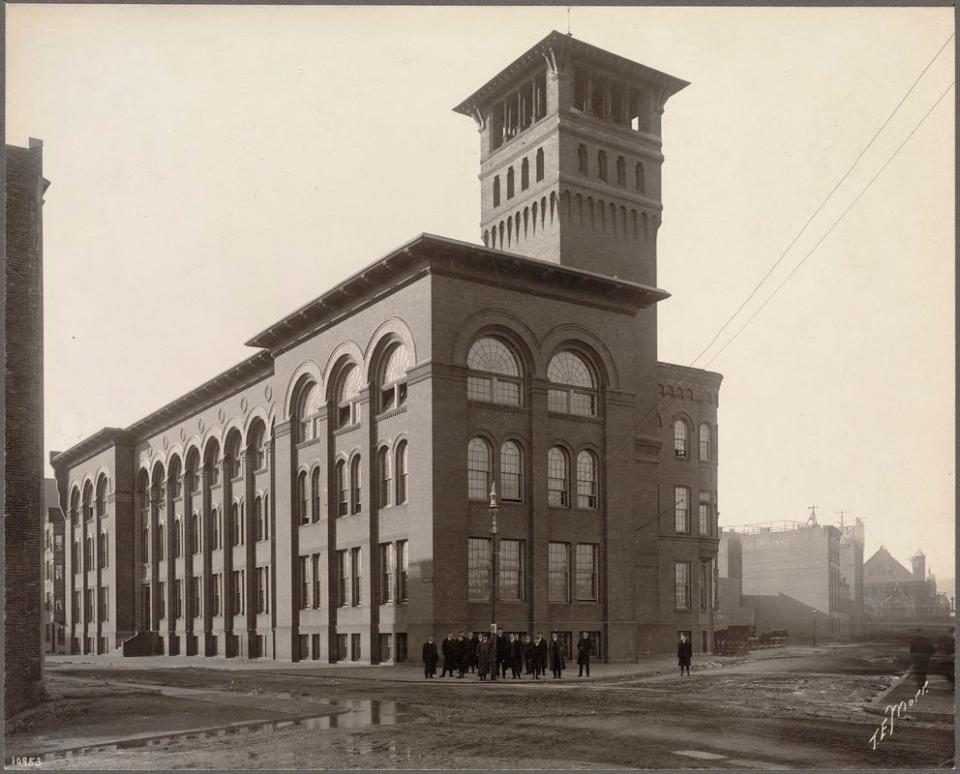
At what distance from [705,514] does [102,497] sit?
44468 mm

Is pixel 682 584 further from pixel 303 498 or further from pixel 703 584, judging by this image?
pixel 303 498

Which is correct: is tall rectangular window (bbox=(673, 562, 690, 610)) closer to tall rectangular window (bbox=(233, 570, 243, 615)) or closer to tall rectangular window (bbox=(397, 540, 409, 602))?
tall rectangular window (bbox=(397, 540, 409, 602))

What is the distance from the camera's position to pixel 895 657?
52.0 metres

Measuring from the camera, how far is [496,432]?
40625 mm

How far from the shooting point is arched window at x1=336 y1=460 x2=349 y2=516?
149 ft

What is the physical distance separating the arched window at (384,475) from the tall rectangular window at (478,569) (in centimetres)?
434

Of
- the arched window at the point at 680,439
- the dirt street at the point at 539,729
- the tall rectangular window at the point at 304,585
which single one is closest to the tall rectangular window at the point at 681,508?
the arched window at the point at 680,439

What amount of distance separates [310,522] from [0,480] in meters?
29.3

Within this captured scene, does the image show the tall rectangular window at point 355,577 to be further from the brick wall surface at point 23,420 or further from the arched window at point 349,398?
the brick wall surface at point 23,420

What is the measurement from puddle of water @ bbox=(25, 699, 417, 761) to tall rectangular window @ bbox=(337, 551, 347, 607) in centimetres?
1932

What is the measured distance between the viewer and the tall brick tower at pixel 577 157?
48250 mm

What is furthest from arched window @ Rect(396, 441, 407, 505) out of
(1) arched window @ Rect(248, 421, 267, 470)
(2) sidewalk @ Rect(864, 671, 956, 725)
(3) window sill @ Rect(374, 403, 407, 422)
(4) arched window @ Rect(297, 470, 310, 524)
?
(2) sidewalk @ Rect(864, 671, 956, 725)

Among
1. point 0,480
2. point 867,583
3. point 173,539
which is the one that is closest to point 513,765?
point 0,480
